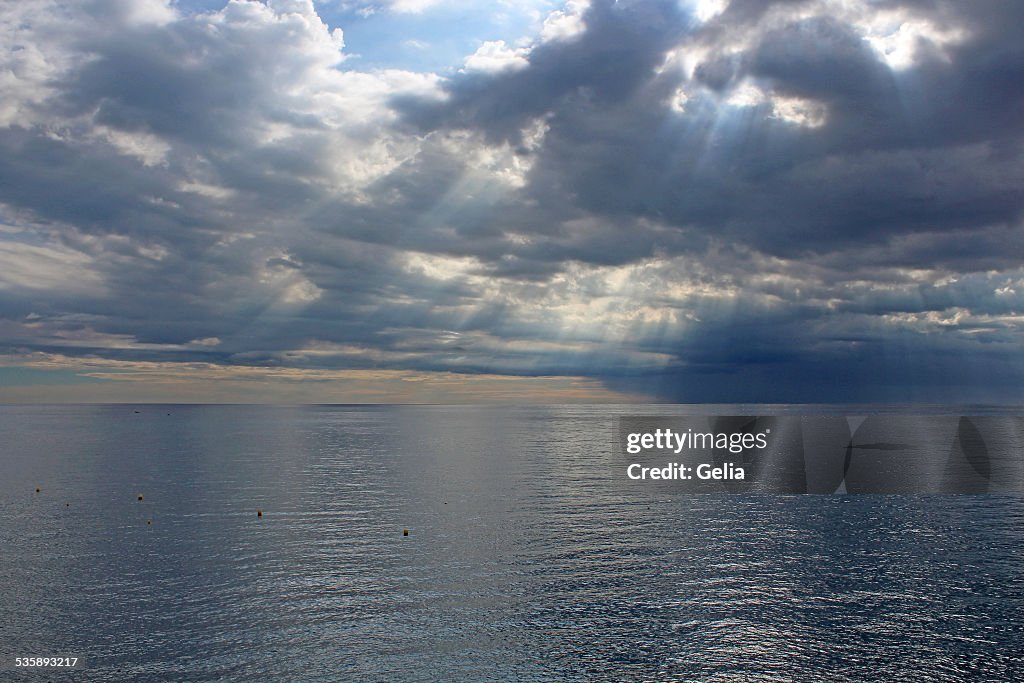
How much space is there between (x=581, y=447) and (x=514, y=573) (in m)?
111

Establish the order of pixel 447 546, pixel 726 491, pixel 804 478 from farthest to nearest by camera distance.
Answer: pixel 804 478 < pixel 726 491 < pixel 447 546

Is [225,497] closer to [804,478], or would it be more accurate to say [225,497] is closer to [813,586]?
[813,586]

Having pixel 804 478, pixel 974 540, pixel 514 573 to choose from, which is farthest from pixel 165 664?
pixel 804 478

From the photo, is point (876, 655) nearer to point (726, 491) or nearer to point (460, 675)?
point (460, 675)

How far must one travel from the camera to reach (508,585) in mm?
42844

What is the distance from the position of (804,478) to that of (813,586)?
5891cm

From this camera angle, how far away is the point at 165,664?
30984 mm

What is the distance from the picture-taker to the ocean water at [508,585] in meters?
31.8

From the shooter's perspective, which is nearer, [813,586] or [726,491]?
[813,586]

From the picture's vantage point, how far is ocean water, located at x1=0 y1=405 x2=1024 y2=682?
104 feet

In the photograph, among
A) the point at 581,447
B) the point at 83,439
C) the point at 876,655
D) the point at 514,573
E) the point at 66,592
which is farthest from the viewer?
the point at 83,439

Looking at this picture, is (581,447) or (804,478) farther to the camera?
(581,447)

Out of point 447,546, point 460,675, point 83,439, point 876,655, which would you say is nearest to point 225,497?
point 447,546

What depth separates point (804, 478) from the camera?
9712 cm
